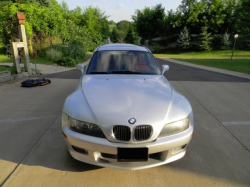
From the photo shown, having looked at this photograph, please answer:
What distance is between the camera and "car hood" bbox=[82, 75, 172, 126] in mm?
2082

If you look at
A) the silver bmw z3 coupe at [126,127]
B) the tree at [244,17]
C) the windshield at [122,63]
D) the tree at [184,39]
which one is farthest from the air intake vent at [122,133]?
the tree at [244,17]

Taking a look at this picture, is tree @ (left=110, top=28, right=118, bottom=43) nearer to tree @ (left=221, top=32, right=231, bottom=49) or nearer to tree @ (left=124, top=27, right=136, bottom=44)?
tree @ (left=124, top=27, right=136, bottom=44)

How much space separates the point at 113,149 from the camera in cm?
201

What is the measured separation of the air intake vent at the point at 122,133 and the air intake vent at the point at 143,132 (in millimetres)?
87

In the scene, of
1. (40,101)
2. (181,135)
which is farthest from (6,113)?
(181,135)

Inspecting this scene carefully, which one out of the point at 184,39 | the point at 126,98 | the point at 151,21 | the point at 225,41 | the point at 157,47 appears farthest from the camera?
the point at 151,21

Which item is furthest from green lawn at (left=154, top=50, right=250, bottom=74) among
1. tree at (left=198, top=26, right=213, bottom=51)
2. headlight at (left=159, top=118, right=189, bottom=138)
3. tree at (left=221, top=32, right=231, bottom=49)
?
headlight at (left=159, top=118, right=189, bottom=138)

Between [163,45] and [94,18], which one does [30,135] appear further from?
[163,45]

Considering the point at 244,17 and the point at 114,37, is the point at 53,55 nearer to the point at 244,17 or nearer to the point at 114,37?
the point at 244,17

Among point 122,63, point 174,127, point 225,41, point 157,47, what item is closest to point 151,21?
point 157,47

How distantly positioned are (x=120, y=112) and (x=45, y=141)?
67.2 inches

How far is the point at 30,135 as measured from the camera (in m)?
3.29

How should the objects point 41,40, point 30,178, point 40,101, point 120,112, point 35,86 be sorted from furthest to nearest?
point 41,40 → point 35,86 → point 40,101 → point 30,178 → point 120,112

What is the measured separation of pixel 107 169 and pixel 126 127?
2.71ft
